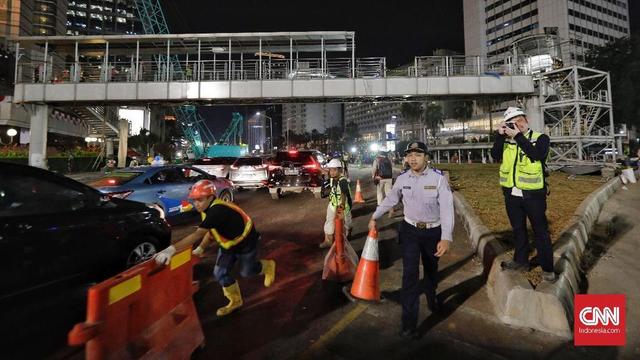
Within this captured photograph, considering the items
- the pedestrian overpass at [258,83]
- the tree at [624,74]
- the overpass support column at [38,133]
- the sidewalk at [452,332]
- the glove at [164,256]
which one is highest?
the tree at [624,74]

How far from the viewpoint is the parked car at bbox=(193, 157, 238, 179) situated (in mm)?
15578

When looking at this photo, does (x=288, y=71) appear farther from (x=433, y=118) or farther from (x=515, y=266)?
(x=433, y=118)

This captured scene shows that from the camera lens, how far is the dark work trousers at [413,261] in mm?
3418

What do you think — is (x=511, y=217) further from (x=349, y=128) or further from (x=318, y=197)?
(x=349, y=128)

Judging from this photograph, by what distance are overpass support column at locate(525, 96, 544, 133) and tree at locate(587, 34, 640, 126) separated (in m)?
25.1

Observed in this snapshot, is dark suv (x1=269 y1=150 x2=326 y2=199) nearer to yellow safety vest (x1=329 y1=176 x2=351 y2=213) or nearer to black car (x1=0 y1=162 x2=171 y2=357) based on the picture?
yellow safety vest (x1=329 y1=176 x2=351 y2=213)

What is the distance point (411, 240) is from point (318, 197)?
914 cm

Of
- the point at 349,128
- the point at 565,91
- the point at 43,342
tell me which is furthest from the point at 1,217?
the point at 349,128

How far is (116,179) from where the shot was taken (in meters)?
7.56

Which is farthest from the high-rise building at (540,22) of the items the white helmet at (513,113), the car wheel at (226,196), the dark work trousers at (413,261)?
the dark work trousers at (413,261)

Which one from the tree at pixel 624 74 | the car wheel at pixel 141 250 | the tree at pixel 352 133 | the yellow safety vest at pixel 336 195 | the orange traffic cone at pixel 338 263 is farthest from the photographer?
the tree at pixel 352 133

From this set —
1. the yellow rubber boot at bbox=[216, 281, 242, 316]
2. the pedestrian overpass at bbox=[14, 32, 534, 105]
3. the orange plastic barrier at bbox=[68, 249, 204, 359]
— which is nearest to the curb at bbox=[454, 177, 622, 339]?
the yellow rubber boot at bbox=[216, 281, 242, 316]

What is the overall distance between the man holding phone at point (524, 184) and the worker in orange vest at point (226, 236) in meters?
3.14

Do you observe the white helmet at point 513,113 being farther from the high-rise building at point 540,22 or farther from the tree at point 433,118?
the tree at point 433,118
